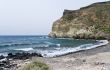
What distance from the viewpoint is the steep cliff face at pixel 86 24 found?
9581cm

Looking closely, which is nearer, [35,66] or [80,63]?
[35,66]

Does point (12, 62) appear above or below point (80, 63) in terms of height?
below

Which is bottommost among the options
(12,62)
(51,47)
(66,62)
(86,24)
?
(51,47)

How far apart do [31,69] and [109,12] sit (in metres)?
98.3

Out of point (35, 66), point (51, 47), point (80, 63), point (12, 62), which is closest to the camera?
point (35, 66)

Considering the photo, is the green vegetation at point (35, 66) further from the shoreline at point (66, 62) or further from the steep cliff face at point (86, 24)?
the steep cliff face at point (86, 24)

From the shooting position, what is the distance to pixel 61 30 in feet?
370

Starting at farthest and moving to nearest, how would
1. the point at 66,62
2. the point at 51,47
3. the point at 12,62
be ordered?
the point at 51,47
the point at 12,62
the point at 66,62

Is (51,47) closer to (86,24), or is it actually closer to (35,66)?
(35,66)

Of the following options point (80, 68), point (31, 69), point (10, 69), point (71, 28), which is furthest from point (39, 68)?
point (71, 28)

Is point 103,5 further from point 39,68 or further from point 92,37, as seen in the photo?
point 39,68

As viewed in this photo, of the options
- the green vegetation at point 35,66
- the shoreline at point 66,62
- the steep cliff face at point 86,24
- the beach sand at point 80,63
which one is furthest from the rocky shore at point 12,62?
the steep cliff face at point 86,24

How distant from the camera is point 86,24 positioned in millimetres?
102562

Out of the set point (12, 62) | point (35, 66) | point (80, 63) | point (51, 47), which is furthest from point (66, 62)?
point (51, 47)
